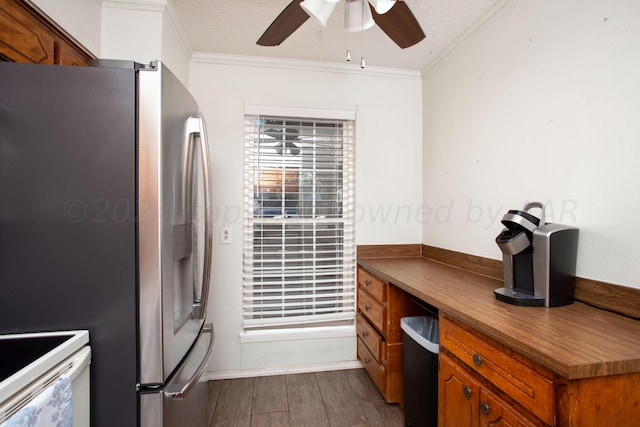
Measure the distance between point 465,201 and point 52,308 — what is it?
7.33 ft

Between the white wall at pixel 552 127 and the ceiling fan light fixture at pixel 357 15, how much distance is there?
2.97 feet

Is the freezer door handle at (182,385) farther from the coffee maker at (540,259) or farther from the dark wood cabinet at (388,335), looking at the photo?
the coffee maker at (540,259)

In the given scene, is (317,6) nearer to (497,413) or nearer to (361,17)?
(361,17)

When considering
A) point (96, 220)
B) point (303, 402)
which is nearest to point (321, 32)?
point (96, 220)

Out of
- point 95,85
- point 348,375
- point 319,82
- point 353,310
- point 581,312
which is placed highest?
point 319,82

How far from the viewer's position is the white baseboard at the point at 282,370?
2211 mm

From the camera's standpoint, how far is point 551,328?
37.3 inches

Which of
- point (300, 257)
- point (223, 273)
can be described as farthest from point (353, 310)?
point (223, 273)

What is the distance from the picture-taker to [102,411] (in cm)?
95

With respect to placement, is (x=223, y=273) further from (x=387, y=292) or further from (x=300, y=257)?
(x=387, y=292)

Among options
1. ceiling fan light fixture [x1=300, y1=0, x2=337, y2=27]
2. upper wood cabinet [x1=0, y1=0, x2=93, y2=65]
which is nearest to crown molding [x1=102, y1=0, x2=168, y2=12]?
upper wood cabinet [x1=0, y1=0, x2=93, y2=65]

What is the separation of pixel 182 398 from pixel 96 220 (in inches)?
28.0

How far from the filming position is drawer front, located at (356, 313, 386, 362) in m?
1.86

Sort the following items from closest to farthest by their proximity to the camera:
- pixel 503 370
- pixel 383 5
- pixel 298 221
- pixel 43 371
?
pixel 43 371, pixel 503 370, pixel 383 5, pixel 298 221
